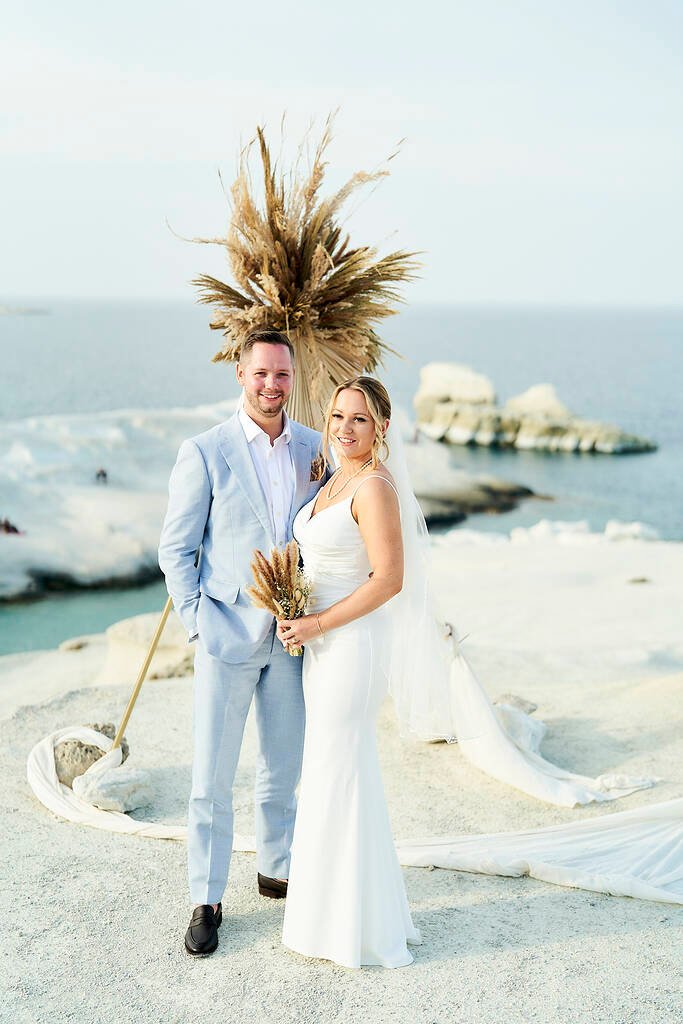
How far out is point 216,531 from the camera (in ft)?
12.0

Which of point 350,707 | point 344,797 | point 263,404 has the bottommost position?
point 344,797

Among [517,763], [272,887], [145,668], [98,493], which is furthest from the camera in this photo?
[98,493]

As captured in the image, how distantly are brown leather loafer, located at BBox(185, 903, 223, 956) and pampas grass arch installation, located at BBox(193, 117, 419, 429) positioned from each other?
9.24ft

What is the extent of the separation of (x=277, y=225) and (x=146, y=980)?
144 inches

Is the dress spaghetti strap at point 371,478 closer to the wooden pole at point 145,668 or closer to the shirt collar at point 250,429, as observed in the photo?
the shirt collar at point 250,429

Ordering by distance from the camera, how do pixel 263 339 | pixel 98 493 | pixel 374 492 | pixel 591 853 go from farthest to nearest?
pixel 98 493
pixel 591 853
pixel 263 339
pixel 374 492

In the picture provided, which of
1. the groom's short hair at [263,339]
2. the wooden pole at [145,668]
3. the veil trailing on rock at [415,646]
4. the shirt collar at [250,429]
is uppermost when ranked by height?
the groom's short hair at [263,339]

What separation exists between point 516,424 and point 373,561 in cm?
3666

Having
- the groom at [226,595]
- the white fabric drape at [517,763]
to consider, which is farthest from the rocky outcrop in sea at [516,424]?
the groom at [226,595]

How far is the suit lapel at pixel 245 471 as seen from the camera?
3.62 m

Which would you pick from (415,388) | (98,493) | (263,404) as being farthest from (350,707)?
(415,388)

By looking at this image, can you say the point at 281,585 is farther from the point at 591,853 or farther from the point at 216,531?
the point at 591,853

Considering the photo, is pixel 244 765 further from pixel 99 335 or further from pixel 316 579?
pixel 99 335

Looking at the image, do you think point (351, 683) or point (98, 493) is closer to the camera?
point (351, 683)
